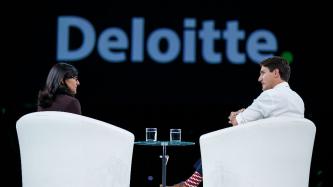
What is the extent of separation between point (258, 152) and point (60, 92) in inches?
62.5

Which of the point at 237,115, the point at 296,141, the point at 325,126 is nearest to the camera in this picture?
A: the point at 296,141

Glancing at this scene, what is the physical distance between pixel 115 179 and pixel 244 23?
161 inches

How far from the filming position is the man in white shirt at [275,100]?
3.66m

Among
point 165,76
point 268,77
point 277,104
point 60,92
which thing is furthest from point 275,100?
point 165,76

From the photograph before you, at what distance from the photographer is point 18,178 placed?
6980mm

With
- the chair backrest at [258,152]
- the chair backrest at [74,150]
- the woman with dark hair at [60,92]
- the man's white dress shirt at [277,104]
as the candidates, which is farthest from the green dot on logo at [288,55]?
the chair backrest at [74,150]

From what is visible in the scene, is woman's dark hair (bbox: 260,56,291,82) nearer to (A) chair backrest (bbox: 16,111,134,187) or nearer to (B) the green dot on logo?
(A) chair backrest (bbox: 16,111,134,187)

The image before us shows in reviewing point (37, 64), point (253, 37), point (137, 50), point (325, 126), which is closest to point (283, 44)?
point (253, 37)

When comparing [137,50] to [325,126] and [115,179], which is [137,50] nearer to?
[325,126]

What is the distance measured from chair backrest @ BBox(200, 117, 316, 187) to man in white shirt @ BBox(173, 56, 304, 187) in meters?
0.48

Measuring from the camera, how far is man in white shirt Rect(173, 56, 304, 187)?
12.0ft

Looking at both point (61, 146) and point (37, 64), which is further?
point (37, 64)

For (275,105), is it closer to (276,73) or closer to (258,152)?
(276,73)

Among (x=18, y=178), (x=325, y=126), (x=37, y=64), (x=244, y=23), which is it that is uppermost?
(x=244, y=23)
